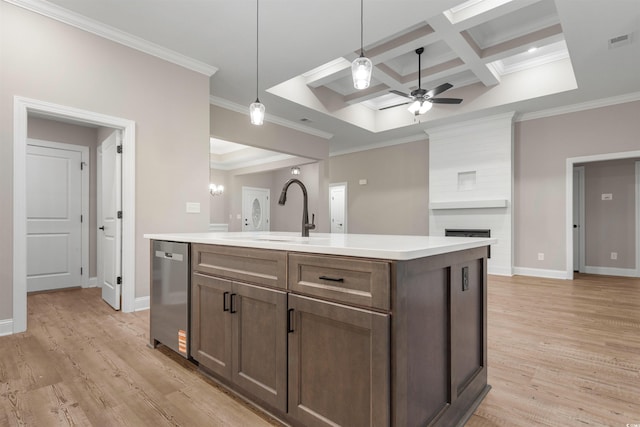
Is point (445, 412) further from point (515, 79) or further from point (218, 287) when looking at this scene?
point (515, 79)

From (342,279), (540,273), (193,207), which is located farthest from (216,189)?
(342,279)

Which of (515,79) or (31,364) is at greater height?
(515,79)

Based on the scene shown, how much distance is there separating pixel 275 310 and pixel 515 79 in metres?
5.62

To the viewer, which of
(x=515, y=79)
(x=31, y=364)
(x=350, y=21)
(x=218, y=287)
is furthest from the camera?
(x=515, y=79)

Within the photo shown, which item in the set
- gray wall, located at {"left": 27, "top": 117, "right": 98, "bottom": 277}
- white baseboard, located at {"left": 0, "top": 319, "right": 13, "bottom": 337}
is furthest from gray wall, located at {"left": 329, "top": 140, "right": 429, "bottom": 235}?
white baseboard, located at {"left": 0, "top": 319, "right": 13, "bottom": 337}

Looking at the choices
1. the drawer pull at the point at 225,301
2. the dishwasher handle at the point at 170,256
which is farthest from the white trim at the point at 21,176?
the drawer pull at the point at 225,301

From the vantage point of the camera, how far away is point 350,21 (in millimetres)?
3131

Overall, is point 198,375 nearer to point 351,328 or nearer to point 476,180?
point 351,328

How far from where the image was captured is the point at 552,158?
5.50m

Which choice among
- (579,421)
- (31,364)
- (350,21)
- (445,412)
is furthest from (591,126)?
(31,364)

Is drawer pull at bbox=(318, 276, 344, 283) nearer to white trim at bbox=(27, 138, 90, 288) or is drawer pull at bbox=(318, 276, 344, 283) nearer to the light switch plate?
the light switch plate

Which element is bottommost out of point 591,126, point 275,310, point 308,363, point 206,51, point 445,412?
point 445,412

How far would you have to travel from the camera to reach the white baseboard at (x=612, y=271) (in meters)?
5.49

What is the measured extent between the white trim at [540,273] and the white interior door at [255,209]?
7.21 metres
